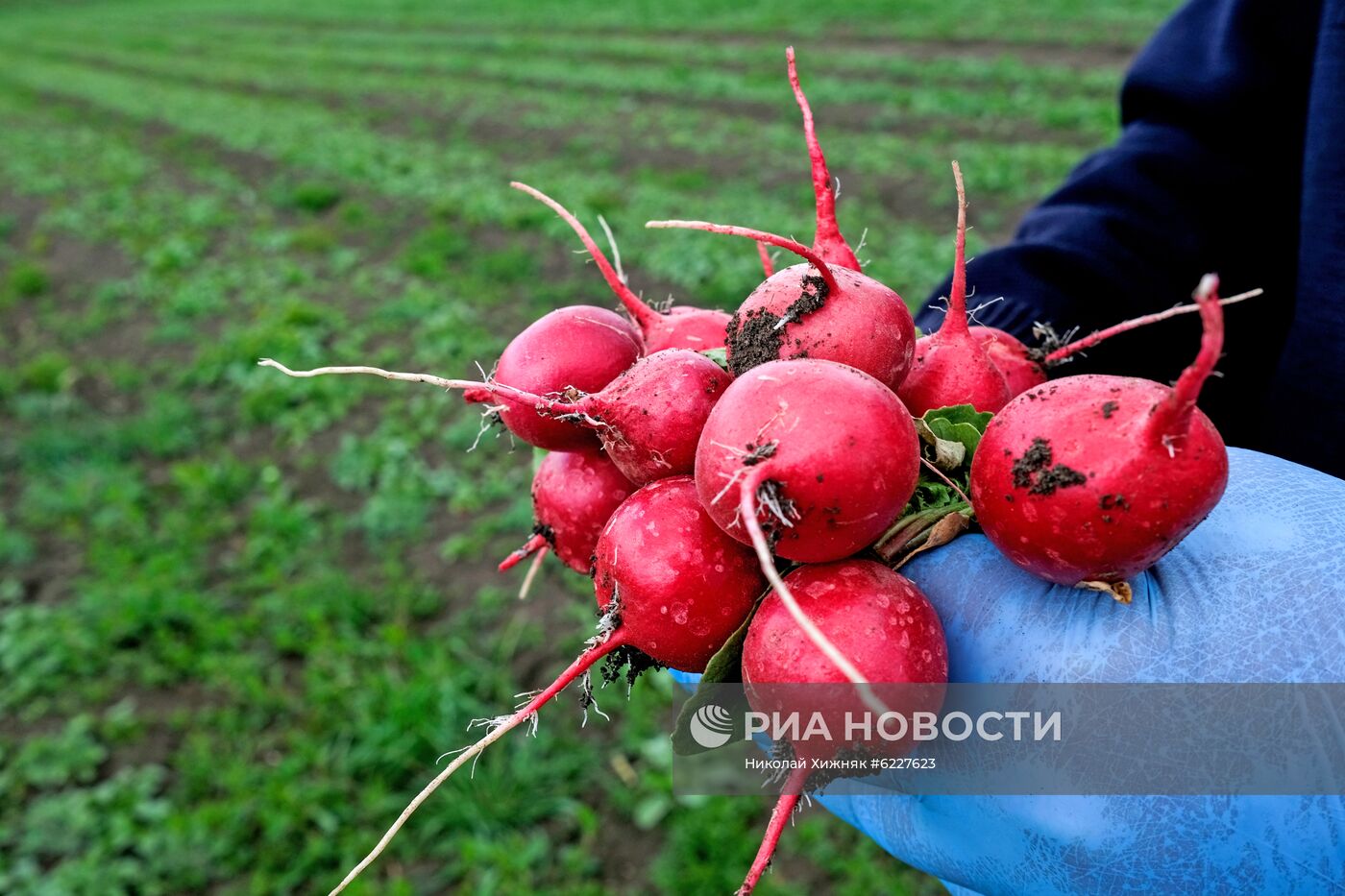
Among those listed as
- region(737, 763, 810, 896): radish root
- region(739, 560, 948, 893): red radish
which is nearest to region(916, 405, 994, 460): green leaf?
region(739, 560, 948, 893): red radish

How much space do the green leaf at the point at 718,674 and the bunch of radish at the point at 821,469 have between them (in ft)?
0.04

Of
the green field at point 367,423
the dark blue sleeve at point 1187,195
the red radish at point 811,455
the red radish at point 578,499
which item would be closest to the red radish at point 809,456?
the red radish at point 811,455

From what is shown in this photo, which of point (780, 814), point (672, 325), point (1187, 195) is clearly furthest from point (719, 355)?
point (1187, 195)

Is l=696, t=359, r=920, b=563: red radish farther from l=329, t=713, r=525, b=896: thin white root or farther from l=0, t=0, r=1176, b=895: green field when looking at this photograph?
l=0, t=0, r=1176, b=895: green field

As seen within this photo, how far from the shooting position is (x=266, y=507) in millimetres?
4676

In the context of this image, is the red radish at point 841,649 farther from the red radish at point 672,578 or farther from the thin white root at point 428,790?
the thin white root at point 428,790

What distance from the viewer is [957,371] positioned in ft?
4.98

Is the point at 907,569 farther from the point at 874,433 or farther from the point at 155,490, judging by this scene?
the point at 155,490

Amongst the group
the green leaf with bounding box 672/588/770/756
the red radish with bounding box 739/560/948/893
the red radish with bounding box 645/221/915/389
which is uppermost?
the red radish with bounding box 645/221/915/389

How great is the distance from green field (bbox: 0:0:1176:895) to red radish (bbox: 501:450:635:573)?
171cm

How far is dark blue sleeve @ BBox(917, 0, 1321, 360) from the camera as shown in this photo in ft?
7.32

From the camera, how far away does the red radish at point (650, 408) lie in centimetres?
141

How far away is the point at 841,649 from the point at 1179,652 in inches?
21.2

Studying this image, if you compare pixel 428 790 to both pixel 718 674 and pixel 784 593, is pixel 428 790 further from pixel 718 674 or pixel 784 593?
pixel 784 593
